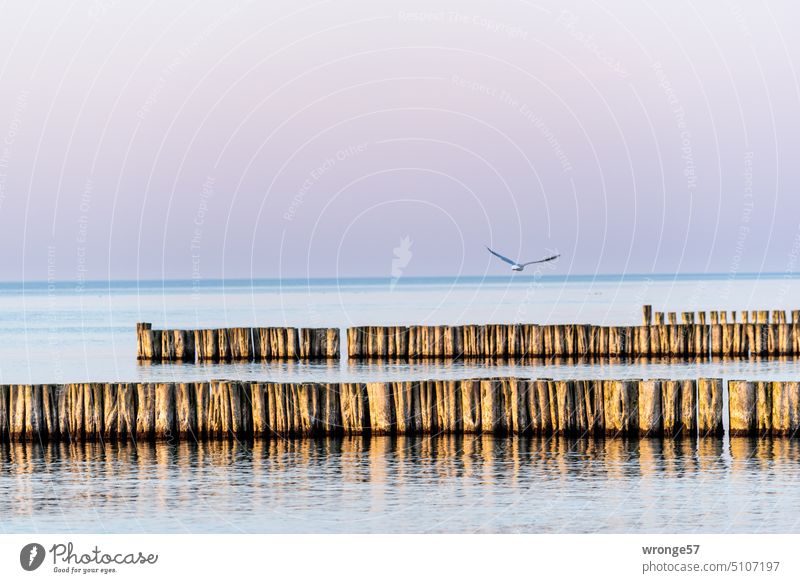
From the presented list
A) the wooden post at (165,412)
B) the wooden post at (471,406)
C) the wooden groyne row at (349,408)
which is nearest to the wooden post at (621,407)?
the wooden groyne row at (349,408)

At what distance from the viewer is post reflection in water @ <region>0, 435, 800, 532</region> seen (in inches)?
704

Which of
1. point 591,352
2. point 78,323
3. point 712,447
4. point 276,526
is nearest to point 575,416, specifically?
point 712,447

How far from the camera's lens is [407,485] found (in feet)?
65.3

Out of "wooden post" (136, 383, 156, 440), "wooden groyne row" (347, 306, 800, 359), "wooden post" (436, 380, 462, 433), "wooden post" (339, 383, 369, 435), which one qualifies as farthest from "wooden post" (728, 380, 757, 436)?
"wooden groyne row" (347, 306, 800, 359)

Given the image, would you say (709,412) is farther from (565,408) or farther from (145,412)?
(145,412)

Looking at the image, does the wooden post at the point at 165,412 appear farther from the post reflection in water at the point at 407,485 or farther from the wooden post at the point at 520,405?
the wooden post at the point at 520,405

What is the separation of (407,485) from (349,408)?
153 inches

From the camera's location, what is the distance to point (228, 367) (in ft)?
138

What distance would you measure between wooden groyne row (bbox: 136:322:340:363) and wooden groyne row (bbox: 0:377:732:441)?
21.0 m

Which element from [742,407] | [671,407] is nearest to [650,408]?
[671,407]

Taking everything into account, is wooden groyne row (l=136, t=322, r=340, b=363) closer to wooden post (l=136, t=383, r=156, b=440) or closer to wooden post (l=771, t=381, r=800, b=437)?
wooden post (l=136, t=383, r=156, b=440)

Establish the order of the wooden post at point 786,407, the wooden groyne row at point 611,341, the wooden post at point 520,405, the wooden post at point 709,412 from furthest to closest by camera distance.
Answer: the wooden groyne row at point 611,341
the wooden post at point 520,405
the wooden post at point 709,412
the wooden post at point 786,407
